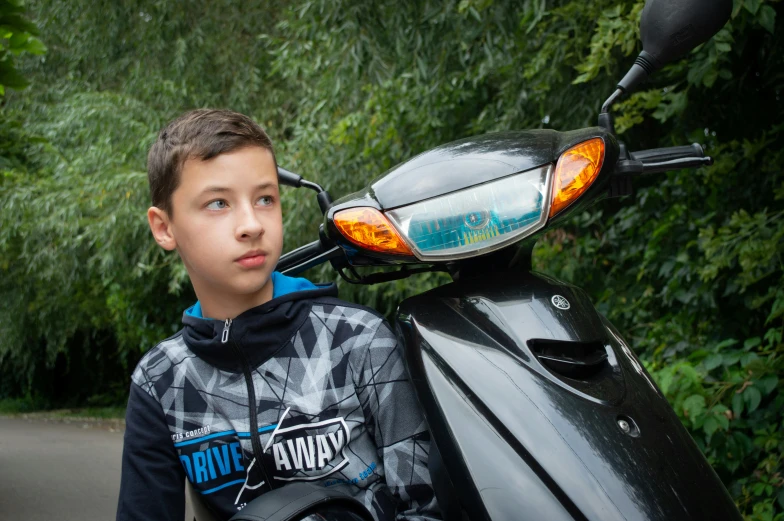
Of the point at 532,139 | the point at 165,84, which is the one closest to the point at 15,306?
the point at 165,84

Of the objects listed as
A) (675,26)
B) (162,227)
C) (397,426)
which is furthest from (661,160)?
(162,227)

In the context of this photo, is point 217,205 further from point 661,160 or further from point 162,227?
point 661,160

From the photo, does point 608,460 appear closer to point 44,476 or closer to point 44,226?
point 44,476

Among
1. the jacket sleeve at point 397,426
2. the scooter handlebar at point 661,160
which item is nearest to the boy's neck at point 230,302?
the jacket sleeve at point 397,426

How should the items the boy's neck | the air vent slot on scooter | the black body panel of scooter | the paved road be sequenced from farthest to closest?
the paved road → the boy's neck → the air vent slot on scooter → the black body panel of scooter

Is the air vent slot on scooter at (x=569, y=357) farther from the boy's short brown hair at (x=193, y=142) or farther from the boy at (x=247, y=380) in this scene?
the boy's short brown hair at (x=193, y=142)

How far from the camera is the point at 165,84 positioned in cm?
880

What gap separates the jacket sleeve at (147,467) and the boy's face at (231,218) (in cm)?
26

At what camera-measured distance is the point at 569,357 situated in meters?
1.21

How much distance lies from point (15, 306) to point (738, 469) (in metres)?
11.6

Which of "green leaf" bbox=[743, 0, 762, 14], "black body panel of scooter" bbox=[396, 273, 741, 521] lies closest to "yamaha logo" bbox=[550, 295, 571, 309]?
"black body panel of scooter" bbox=[396, 273, 741, 521]

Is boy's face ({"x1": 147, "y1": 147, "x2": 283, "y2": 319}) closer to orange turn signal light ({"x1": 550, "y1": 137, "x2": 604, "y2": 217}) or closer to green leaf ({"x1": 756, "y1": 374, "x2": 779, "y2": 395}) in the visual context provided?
orange turn signal light ({"x1": 550, "y1": 137, "x2": 604, "y2": 217})

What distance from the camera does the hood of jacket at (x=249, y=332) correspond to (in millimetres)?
1417

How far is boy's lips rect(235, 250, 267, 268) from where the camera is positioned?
1.42 metres
